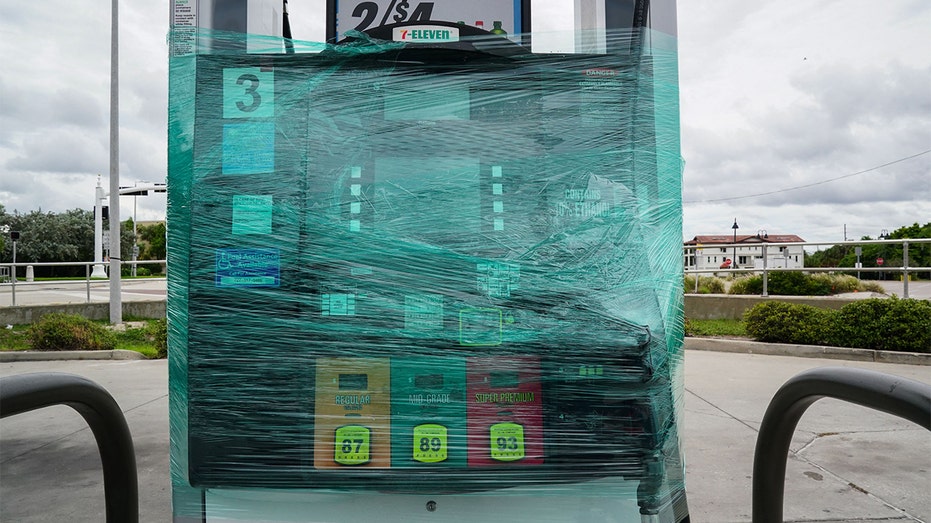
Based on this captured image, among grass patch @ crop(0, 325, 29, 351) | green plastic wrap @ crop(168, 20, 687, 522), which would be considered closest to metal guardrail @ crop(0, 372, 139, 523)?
green plastic wrap @ crop(168, 20, 687, 522)

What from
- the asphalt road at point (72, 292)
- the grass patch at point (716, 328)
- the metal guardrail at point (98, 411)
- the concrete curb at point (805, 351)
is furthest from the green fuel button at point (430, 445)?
the asphalt road at point (72, 292)

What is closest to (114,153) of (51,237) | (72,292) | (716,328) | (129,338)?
(129,338)

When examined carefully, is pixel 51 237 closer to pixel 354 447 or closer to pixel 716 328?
pixel 716 328

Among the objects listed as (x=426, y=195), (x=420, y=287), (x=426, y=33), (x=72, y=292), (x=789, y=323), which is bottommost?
(x=789, y=323)

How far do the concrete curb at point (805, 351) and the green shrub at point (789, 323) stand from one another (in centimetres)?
19

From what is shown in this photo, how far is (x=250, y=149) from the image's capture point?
1740 mm

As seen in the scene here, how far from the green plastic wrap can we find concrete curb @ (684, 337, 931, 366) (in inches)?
322

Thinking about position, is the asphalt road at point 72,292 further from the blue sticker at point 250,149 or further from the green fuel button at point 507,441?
the blue sticker at point 250,149

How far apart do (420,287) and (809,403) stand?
1.01 meters

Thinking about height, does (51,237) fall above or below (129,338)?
above

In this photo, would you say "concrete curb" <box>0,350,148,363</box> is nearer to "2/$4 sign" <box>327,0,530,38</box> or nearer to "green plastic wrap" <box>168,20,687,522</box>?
"2/$4 sign" <box>327,0,530,38</box>

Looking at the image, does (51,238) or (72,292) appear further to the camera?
(51,238)

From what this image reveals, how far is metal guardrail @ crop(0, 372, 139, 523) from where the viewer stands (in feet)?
4.12

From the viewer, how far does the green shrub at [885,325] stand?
8.37 meters
